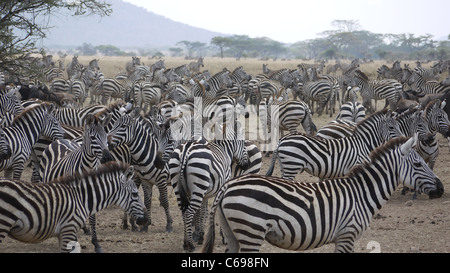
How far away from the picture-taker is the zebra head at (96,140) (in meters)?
6.61

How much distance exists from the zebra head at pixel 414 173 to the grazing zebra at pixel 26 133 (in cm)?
556

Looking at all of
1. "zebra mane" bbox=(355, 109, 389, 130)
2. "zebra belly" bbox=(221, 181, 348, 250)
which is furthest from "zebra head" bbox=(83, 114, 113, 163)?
"zebra mane" bbox=(355, 109, 389, 130)

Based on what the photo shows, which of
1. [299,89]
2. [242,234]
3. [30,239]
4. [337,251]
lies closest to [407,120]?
[337,251]

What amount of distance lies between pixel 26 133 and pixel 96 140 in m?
2.03

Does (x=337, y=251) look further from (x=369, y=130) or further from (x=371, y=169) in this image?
(x=369, y=130)

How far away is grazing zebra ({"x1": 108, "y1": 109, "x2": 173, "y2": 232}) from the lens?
7.06 m

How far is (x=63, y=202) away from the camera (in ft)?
16.5

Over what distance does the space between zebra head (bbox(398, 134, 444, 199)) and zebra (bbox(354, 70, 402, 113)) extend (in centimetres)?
1346

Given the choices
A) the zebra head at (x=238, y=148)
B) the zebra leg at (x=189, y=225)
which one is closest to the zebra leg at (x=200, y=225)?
the zebra leg at (x=189, y=225)

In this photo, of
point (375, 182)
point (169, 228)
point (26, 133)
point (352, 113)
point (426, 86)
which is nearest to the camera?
point (375, 182)

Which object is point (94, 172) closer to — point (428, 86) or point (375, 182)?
point (375, 182)

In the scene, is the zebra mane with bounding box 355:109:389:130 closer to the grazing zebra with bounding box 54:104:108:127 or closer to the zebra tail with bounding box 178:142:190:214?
the zebra tail with bounding box 178:142:190:214

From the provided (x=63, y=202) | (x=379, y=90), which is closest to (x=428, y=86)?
(x=379, y=90)
